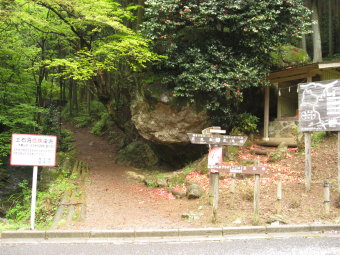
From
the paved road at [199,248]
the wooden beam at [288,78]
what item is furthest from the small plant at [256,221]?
the wooden beam at [288,78]

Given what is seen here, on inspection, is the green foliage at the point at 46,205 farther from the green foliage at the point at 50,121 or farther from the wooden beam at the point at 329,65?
the wooden beam at the point at 329,65

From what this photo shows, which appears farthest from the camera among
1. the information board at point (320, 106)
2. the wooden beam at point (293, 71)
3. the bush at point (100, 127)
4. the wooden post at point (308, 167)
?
the bush at point (100, 127)

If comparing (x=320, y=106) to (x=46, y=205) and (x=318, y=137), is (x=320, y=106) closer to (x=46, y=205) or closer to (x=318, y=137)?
(x=318, y=137)

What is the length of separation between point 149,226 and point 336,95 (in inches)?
256

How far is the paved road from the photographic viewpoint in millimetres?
4816

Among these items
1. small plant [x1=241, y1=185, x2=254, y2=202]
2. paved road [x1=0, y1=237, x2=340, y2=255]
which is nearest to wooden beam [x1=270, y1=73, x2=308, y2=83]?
small plant [x1=241, y1=185, x2=254, y2=202]

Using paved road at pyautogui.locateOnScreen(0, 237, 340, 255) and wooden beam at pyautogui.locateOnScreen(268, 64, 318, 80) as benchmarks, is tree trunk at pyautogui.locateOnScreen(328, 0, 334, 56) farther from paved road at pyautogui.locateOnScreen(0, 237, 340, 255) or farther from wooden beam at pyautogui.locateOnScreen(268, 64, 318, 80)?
paved road at pyautogui.locateOnScreen(0, 237, 340, 255)

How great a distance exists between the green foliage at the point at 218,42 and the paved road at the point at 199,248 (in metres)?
7.09

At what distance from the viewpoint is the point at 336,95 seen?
308 inches

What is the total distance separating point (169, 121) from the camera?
12375mm

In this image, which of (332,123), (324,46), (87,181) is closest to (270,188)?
(332,123)

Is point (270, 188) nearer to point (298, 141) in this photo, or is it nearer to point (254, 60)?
point (298, 141)

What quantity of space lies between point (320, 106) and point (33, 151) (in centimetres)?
811

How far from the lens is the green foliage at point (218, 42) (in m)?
11.1
